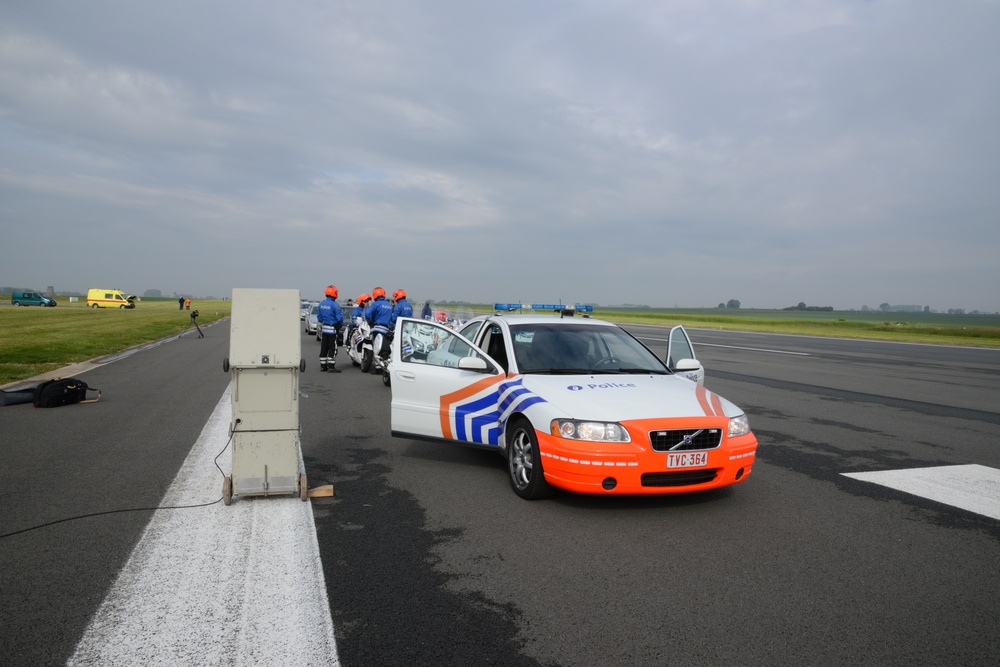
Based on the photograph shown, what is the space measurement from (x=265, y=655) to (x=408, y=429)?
146 inches

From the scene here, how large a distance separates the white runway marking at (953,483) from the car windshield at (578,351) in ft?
7.33

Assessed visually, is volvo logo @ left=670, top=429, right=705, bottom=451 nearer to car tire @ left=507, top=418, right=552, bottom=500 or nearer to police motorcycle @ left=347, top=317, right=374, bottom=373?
car tire @ left=507, top=418, right=552, bottom=500

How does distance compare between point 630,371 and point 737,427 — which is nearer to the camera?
point 737,427

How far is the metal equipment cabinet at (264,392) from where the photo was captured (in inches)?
201

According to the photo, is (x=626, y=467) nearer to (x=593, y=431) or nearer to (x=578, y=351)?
(x=593, y=431)

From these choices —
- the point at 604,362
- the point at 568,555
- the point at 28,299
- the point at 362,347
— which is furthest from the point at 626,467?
the point at 28,299

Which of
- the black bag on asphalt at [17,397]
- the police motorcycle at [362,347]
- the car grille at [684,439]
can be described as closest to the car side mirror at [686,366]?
the car grille at [684,439]

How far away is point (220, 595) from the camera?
3740mm

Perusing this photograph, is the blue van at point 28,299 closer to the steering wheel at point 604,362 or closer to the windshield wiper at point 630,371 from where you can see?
the steering wheel at point 604,362

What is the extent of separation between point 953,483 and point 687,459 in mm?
3018

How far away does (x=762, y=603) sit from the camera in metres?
3.73

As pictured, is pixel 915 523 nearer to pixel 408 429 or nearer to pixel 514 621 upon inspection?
pixel 514 621

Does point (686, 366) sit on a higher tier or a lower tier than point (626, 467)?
higher

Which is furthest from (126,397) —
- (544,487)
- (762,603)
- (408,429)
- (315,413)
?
(762,603)
